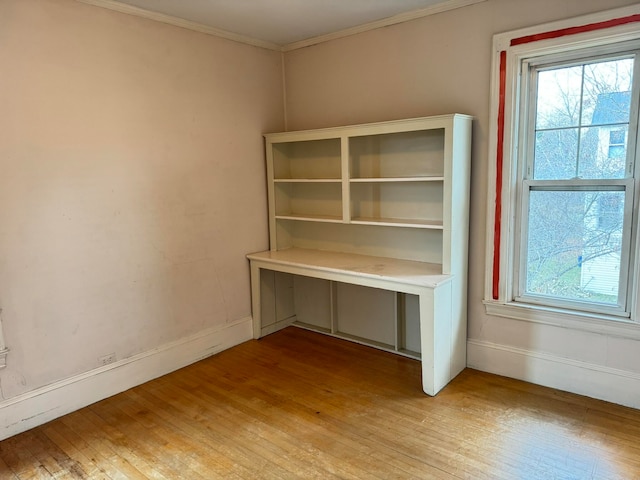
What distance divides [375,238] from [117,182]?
2.01 metres

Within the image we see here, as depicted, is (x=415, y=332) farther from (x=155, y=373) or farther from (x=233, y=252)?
(x=155, y=373)

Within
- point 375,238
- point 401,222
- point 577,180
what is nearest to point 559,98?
point 577,180

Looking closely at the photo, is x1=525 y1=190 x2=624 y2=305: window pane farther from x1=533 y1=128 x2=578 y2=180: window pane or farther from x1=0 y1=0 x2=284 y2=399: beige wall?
x1=0 y1=0 x2=284 y2=399: beige wall

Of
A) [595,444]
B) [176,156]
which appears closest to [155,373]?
[176,156]

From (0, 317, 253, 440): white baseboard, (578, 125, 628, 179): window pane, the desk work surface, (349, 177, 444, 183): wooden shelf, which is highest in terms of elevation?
(578, 125, 628, 179): window pane

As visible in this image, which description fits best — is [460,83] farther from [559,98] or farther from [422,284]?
[422,284]

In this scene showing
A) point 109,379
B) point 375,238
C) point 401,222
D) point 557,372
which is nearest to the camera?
point 557,372

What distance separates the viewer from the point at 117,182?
120 inches

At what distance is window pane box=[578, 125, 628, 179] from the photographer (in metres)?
2.70

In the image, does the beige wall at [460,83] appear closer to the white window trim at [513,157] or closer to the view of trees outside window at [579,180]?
the white window trim at [513,157]

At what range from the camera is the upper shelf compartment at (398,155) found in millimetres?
3322

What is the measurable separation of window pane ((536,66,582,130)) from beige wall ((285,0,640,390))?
326 millimetres

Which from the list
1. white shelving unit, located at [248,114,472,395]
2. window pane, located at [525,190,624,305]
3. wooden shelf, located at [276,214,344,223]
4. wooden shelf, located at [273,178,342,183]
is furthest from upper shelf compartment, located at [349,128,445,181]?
window pane, located at [525,190,624,305]

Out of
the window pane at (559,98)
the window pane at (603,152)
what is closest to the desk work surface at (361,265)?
the window pane at (603,152)
